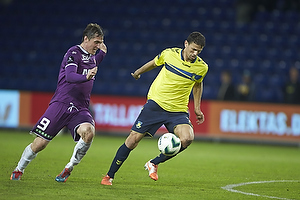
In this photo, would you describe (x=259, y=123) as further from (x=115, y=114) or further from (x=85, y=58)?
(x=85, y=58)

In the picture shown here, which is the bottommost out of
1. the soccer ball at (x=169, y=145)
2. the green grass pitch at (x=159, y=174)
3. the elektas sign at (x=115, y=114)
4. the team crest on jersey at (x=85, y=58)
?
the elektas sign at (x=115, y=114)

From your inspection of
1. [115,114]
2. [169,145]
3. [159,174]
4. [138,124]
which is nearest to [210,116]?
[115,114]

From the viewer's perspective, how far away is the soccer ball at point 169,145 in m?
6.52

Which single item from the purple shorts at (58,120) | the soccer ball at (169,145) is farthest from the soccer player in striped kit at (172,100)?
the purple shorts at (58,120)

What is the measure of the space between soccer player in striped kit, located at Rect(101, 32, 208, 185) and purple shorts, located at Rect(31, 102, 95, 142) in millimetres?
674

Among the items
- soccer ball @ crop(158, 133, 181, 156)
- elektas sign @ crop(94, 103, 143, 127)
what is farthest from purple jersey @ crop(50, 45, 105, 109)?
elektas sign @ crop(94, 103, 143, 127)

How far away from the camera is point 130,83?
690 inches

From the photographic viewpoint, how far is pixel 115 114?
582 inches

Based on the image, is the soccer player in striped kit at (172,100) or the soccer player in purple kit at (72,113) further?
the soccer player in striped kit at (172,100)

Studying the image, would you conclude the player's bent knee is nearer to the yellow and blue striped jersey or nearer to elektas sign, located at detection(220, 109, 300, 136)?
the yellow and blue striped jersey

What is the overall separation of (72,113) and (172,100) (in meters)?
1.34

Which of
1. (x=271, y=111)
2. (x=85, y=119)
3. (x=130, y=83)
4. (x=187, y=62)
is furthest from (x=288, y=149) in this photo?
(x=85, y=119)

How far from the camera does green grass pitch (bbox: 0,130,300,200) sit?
587 cm

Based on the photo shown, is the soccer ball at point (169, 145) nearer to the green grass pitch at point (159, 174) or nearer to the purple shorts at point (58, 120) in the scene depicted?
the green grass pitch at point (159, 174)
